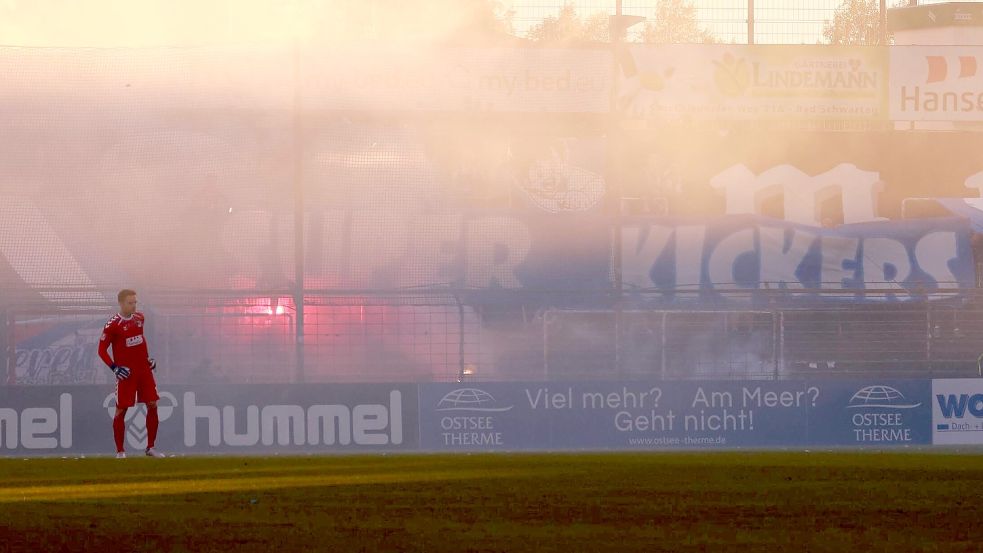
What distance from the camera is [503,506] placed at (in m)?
9.48

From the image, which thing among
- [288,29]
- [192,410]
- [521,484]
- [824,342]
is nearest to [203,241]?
[288,29]

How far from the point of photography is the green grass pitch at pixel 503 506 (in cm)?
772

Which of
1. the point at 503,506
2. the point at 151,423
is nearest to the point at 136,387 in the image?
the point at 151,423

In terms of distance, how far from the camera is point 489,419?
18.9 metres

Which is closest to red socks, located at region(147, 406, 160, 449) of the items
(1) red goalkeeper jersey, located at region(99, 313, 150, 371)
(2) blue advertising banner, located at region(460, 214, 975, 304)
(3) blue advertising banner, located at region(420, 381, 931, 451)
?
(1) red goalkeeper jersey, located at region(99, 313, 150, 371)

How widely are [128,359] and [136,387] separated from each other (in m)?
0.28

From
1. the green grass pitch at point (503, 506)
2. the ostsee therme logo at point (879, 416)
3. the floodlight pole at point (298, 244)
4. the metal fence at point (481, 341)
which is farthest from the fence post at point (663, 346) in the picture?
the green grass pitch at point (503, 506)

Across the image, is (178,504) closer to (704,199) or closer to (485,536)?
(485,536)

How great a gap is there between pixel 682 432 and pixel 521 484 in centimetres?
822

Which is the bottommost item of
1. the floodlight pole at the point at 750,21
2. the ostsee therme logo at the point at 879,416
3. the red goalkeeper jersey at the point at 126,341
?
the ostsee therme logo at the point at 879,416

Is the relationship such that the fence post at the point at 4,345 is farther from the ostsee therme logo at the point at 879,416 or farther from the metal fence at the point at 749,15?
the ostsee therme logo at the point at 879,416

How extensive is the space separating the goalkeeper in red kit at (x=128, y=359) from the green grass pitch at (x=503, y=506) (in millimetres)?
1714

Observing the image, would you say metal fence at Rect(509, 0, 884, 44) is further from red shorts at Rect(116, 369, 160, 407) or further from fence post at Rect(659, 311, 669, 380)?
red shorts at Rect(116, 369, 160, 407)

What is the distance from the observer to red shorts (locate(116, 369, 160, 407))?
16.0m
